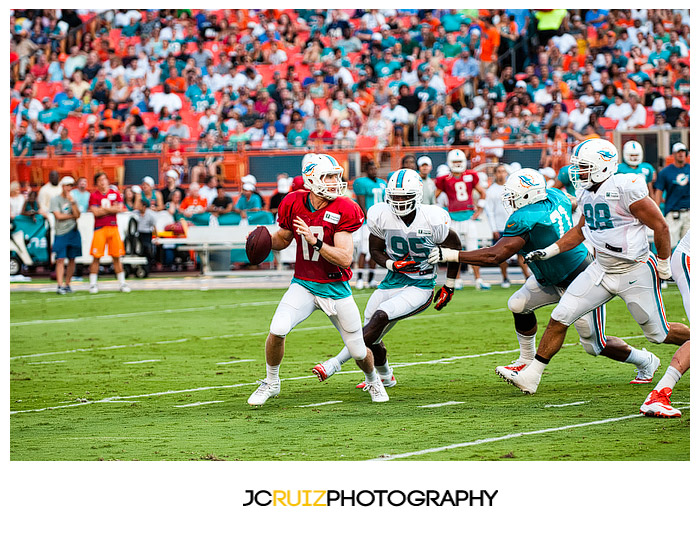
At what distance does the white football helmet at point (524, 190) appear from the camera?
6957mm

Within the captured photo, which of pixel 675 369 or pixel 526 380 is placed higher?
pixel 675 369

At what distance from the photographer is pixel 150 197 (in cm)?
1741

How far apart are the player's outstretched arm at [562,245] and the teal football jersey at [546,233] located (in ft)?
0.76

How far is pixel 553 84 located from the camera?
18.6m

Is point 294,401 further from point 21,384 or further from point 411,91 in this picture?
point 411,91

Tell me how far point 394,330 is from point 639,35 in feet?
35.3

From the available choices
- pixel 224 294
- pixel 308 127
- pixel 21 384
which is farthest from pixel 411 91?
pixel 21 384

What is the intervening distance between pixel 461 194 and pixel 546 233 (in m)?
7.38

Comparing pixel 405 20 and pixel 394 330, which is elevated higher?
pixel 405 20

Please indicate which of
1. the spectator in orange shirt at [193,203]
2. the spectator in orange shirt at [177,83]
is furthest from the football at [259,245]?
the spectator in orange shirt at [177,83]

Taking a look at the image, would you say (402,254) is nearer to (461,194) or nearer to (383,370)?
(383,370)

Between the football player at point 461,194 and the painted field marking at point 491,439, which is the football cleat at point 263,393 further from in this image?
the football player at point 461,194

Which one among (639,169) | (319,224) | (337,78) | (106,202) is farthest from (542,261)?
(337,78)

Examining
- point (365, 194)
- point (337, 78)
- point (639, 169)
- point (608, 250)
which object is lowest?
point (608, 250)
